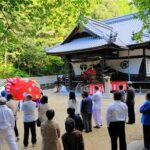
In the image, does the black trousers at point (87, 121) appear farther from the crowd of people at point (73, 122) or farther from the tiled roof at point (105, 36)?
the tiled roof at point (105, 36)

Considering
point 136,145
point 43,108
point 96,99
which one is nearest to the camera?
point 136,145

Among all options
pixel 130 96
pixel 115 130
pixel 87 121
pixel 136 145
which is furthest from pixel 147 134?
pixel 130 96

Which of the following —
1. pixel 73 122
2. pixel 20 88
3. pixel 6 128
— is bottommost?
pixel 6 128

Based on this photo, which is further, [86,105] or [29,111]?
[86,105]

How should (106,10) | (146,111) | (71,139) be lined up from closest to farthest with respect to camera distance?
1. (71,139)
2. (146,111)
3. (106,10)

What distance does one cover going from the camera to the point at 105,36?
2680 cm

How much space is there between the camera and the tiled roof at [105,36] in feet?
85.6

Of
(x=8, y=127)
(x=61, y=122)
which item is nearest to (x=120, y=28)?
(x=61, y=122)

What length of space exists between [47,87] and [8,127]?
1103 inches

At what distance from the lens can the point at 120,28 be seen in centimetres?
3112

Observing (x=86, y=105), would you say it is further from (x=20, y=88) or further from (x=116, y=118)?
(x=20, y=88)

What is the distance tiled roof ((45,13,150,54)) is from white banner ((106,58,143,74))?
1.89 m

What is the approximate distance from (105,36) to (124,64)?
3.27 meters

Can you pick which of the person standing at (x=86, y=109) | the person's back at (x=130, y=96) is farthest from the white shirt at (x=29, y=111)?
the person's back at (x=130, y=96)
